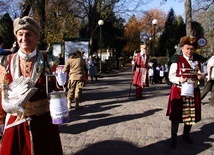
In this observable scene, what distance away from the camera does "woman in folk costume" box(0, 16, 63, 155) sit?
8.63 ft

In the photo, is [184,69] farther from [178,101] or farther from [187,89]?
[178,101]

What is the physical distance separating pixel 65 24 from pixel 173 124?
26.2 metres

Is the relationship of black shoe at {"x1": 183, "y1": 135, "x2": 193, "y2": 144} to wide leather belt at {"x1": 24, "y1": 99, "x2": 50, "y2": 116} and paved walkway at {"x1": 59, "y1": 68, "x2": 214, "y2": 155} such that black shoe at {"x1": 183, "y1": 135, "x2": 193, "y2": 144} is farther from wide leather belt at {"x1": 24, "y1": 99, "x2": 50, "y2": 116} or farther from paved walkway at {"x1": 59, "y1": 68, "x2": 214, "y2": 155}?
wide leather belt at {"x1": 24, "y1": 99, "x2": 50, "y2": 116}

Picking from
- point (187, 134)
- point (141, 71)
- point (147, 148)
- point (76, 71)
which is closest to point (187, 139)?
point (187, 134)

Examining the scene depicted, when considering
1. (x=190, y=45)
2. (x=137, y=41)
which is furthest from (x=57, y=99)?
(x=137, y=41)

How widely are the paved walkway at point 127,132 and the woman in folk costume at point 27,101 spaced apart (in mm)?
1899

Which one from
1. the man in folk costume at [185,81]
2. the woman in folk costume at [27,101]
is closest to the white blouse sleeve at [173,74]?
the man in folk costume at [185,81]

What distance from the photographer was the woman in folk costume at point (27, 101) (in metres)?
2.63

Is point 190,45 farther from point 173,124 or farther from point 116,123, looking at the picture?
point 116,123

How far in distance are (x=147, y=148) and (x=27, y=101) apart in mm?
2746

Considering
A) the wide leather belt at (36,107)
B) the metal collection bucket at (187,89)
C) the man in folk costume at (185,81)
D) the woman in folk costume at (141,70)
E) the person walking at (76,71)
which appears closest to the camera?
the wide leather belt at (36,107)

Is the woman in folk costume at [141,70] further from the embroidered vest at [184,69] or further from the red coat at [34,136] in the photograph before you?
the red coat at [34,136]

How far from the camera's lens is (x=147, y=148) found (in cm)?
481

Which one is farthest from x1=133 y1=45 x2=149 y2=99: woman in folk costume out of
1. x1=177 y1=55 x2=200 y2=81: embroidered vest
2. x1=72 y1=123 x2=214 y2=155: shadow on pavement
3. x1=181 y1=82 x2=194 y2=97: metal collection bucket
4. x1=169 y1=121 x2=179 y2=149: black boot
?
x1=181 y1=82 x2=194 y2=97: metal collection bucket
